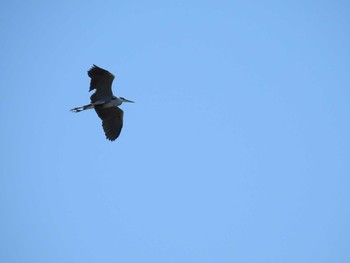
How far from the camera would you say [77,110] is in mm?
28031

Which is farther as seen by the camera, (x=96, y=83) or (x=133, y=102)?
(x=133, y=102)

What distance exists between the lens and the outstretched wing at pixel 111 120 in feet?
93.8

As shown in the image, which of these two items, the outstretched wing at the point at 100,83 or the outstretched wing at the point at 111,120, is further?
the outstretched wing at the point at 111,120

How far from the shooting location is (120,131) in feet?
93.8

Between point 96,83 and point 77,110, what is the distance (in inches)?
45.3

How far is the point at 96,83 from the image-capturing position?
1099 inches

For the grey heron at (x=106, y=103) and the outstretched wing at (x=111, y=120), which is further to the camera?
the outstretched wing at (x=111, y=120)

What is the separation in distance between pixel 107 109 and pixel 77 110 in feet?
3.84

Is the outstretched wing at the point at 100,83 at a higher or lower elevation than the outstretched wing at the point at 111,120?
higher

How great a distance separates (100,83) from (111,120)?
1503mm

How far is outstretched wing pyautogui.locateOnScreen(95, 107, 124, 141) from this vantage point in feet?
93.8

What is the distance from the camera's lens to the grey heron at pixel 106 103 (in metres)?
27.7

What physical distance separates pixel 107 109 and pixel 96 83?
1.19 m

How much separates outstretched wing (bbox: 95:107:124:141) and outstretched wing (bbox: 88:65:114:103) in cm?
49
